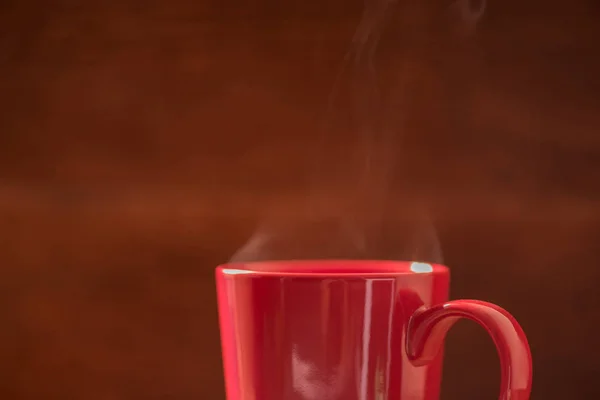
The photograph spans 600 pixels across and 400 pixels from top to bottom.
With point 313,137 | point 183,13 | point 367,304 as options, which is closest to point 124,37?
point 183,13

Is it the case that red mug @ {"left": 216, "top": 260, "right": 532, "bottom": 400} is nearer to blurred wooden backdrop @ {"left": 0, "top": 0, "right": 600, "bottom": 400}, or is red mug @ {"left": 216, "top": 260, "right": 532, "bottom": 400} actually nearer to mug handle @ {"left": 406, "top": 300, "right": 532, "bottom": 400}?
mug handle @ {"left": 406, "top": 300, "right": 532, "bottom": 400}

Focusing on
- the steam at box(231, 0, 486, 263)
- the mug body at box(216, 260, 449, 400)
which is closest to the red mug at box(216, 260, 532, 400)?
the mug body at box(216, 260, 449, 400)

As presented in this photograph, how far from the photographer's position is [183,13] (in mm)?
603

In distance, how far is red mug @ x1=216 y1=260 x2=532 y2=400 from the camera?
0.42 metres

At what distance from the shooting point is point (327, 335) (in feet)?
1.36

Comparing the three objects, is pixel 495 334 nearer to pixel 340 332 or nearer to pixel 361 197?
pixel 340 332

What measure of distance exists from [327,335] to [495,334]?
0.33 ft

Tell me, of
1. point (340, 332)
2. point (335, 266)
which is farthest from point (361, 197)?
point (340, 332)

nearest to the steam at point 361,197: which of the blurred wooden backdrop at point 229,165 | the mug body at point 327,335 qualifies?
the blurred wooden backdrop at point 229,165

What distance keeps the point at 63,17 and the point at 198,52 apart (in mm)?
125

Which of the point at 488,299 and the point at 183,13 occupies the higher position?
the point at 183,13

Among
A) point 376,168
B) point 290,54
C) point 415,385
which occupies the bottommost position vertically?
point 415,385

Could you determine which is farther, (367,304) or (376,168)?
(376,168)

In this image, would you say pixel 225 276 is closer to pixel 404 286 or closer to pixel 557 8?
pixel 404 286
